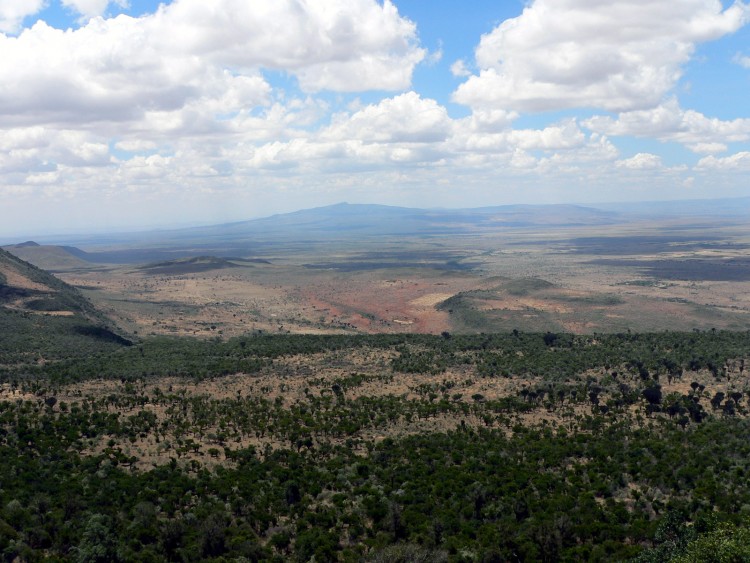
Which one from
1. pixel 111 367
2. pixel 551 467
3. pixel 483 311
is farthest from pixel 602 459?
pixel 483 311

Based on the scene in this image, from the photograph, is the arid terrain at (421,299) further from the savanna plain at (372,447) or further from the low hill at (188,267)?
the savanna plain at (372,447)

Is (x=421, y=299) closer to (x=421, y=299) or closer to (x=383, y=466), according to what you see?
(x=421, y=299)

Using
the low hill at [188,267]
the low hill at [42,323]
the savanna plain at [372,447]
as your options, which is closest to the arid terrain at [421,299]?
the low hill at [188,267]

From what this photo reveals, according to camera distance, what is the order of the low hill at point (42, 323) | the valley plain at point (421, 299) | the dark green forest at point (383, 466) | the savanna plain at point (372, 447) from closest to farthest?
the dark green forest at point (383, 466), the savanna plain at point (372, 447), the low hill at point (42, 323), the valley plain at point (421, 299)

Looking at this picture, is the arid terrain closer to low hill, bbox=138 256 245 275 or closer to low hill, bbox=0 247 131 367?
low hill, bbox=138 256 245 275

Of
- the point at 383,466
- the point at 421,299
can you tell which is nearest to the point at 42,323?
the point at 383,466
